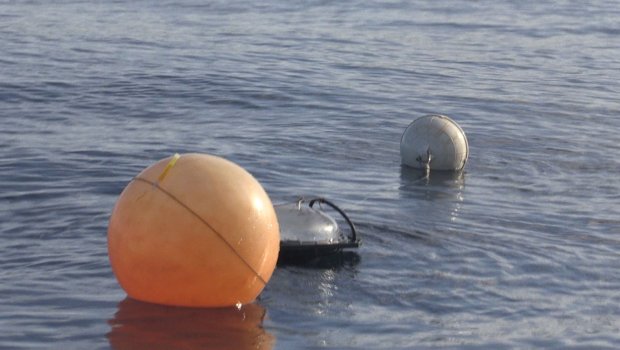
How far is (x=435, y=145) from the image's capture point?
16875 millimetres

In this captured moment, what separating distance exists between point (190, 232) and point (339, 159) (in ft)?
27.3

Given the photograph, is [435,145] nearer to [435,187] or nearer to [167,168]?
[435,187]

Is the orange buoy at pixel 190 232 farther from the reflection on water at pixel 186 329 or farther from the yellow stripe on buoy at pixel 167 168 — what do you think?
the reflection on water at pixel 186 329

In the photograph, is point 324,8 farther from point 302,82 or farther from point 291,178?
point 291,178

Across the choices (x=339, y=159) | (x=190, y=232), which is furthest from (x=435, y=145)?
(x=190, y=232)

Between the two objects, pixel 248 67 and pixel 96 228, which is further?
pixel 248 67

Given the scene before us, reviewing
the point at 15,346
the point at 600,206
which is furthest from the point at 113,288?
the point at 600,206

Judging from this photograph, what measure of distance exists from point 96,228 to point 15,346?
386 centimetres

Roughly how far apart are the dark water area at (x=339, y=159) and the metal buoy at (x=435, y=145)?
0.31m

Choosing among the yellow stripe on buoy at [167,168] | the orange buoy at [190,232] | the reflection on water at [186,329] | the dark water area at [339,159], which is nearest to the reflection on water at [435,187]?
the dark water area at [339,159]

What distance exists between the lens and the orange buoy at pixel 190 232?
9.70m

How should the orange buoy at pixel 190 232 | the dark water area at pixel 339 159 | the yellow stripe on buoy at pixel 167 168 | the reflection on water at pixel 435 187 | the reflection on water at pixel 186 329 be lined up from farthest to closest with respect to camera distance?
1. the reflection on water at pixel 435 187
2. the dark water area at pixel 339 159
3. the reflection on water at pixel 186 329
4. the yellow stripe on buoy at pixel 167 168
5. the orange buoy at pixel 190 232

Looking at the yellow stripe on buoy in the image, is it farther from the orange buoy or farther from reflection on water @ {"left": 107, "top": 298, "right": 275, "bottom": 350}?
reflection on water @ {"left": 107, "top": 298, "right": 275, "bottom": 350}

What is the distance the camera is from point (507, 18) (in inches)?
1442
